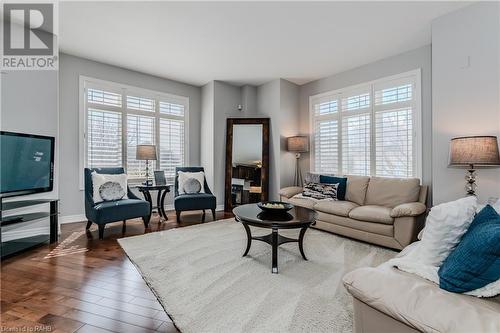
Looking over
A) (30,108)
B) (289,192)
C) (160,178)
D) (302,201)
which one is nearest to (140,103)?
(160,178)

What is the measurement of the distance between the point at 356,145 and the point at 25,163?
16.5 feet

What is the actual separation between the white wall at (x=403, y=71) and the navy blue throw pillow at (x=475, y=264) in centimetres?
286

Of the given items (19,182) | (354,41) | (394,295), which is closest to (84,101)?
(19,182)

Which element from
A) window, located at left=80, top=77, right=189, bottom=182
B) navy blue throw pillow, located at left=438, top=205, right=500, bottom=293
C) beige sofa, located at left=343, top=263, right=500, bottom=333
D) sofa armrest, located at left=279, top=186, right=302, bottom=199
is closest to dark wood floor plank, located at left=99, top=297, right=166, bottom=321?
beige sofa, located at left=343, top=263, right=500, bottom=333

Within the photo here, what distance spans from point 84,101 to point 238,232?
3.53m

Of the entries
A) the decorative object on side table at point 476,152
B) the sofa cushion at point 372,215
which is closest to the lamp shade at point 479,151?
the decorative object on side table at point 476,152

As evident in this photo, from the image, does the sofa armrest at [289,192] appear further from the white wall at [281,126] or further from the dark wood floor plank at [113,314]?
the dark wood floor plank at [113,314]

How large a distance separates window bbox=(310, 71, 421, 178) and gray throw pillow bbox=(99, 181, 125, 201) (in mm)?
3698

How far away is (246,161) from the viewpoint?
541 cm

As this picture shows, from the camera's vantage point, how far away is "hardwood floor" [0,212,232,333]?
5.34ft

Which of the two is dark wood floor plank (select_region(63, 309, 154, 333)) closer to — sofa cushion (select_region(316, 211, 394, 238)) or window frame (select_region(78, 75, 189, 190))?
sofa cushion (select_region(316, 211, 394, 238))

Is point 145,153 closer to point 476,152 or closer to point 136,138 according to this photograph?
point 136,138

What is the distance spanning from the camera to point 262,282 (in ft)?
7.20

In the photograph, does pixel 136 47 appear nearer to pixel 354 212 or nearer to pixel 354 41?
pixel 354 41
